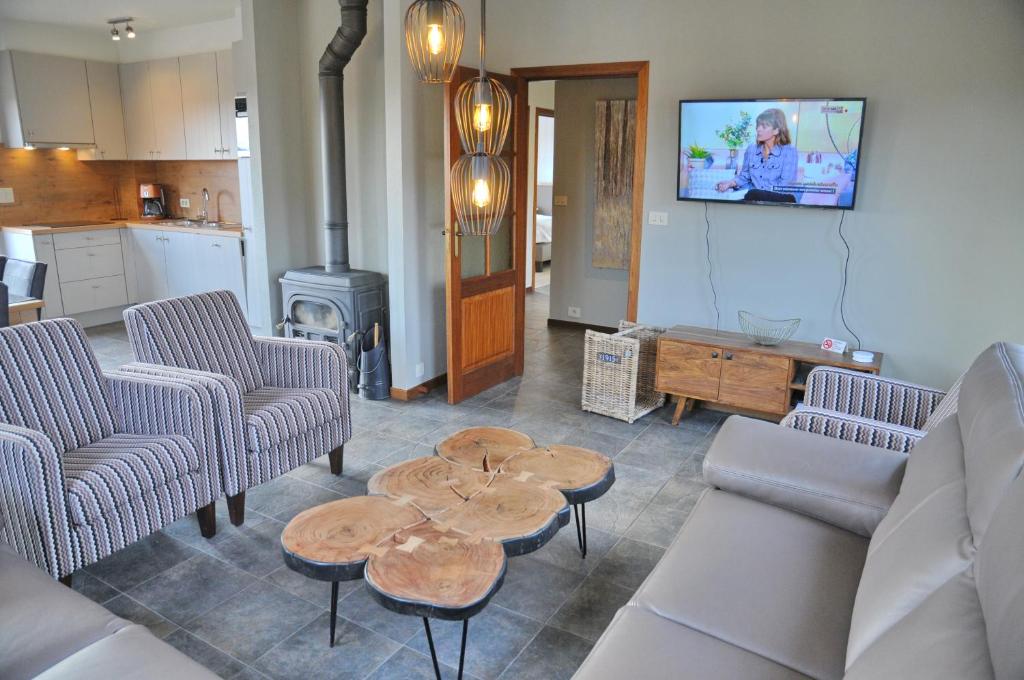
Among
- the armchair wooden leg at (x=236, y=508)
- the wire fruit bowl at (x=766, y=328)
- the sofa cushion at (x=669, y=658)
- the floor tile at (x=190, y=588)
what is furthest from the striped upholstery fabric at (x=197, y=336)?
the wire fruit bowl at (x=766, y=328)

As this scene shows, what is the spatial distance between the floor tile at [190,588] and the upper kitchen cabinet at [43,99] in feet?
16.6

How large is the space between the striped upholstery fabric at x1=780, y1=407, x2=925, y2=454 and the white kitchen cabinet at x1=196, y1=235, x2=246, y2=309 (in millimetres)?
4649

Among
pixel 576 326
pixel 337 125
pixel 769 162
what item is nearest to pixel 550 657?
pixel 769 162

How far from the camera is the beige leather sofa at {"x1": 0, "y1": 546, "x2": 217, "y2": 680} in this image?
1438 mm

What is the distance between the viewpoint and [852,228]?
157 inches

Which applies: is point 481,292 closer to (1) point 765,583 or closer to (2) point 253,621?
(2) point 253,621

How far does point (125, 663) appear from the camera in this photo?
1.45 meters

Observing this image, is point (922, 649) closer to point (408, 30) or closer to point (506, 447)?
point (506, 447)

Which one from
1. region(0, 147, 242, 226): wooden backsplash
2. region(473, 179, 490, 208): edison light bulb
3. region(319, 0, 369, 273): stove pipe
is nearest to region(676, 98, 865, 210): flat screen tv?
region(473, 179, 490, 208): edison light bulb

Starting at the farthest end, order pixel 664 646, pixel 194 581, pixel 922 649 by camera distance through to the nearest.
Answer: pixel 194 581 → pixel 664 646 → pixel 922 649

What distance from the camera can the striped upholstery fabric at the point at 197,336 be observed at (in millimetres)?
3064

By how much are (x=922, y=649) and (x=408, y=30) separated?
2792 mm

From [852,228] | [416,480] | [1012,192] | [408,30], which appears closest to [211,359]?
[416,480]

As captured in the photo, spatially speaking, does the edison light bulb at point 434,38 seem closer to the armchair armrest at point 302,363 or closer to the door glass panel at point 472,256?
the armchair armrest at point 302,363
